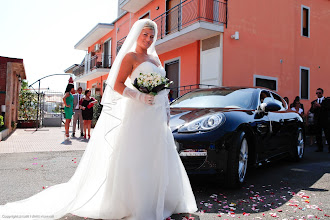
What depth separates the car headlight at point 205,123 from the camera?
12.1ft

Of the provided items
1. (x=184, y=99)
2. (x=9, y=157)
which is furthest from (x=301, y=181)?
(x=9, y=157)

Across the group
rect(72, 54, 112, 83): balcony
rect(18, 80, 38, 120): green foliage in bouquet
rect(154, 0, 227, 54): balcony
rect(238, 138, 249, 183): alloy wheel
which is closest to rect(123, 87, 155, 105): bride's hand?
rect(238, 138, 249, 183): alloy wheel

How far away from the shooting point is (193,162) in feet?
11.8

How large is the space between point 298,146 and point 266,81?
8.00 metres

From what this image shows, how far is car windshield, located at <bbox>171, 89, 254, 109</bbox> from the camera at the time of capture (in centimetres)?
459

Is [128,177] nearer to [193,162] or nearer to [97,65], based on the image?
[193,162]

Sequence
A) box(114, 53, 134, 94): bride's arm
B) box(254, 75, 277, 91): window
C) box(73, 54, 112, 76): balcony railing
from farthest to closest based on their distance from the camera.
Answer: box(73, 54, 112, 76): balcony railing < box(254, 75, 277, 91): window < box(114, 53, 134, 94): bride's arm

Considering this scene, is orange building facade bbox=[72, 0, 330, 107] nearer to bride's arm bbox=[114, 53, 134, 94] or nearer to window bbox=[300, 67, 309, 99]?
window bbox=[300, 67, 309, 99]

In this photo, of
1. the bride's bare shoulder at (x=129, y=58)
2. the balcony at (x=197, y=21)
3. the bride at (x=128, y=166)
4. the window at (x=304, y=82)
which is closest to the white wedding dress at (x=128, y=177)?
the bride at (x=128, y=166)

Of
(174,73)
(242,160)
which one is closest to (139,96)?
(242,160)

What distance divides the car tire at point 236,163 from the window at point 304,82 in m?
13.2

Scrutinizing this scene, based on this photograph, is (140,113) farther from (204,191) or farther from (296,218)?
(296,218)

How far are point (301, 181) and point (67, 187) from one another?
11.2 ft

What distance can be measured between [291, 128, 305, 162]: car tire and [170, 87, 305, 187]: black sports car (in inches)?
18.5
